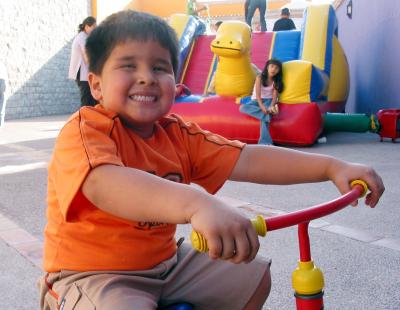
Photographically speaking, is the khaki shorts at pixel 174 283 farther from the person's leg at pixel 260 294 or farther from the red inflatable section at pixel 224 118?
the red inflatable section at pixel 224 118

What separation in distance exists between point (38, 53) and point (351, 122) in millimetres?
8564

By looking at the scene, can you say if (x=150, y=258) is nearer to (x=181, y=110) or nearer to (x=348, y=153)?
(x=348, y=153)

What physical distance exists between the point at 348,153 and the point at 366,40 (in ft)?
14.2

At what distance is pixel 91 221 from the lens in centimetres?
129

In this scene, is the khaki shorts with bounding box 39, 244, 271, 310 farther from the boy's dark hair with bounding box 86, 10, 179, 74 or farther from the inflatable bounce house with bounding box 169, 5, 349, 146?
the inflatable bounce house with bounding box 169, 5, 349, 146

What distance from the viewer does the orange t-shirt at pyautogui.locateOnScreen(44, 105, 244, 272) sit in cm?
118

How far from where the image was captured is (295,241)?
2779mm

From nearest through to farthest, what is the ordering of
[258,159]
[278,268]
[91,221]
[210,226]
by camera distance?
[210,226], [91,221], [258,159], [278,268]

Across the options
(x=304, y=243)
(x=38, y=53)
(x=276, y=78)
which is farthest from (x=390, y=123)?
(x=38, y=53)

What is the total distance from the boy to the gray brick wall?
34.9 feet

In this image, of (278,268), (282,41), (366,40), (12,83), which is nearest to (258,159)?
(278,268)

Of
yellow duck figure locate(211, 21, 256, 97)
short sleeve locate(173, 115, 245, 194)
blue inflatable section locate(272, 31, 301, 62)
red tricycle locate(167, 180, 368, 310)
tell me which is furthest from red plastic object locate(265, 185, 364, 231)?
blue inflatable section locate(272, 31, 301, 62)

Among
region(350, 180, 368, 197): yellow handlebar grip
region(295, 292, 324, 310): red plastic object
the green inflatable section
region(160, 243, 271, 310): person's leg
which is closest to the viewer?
region(295, 292, 324, 310): red plastic object

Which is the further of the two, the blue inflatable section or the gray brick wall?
the gray brick wall
